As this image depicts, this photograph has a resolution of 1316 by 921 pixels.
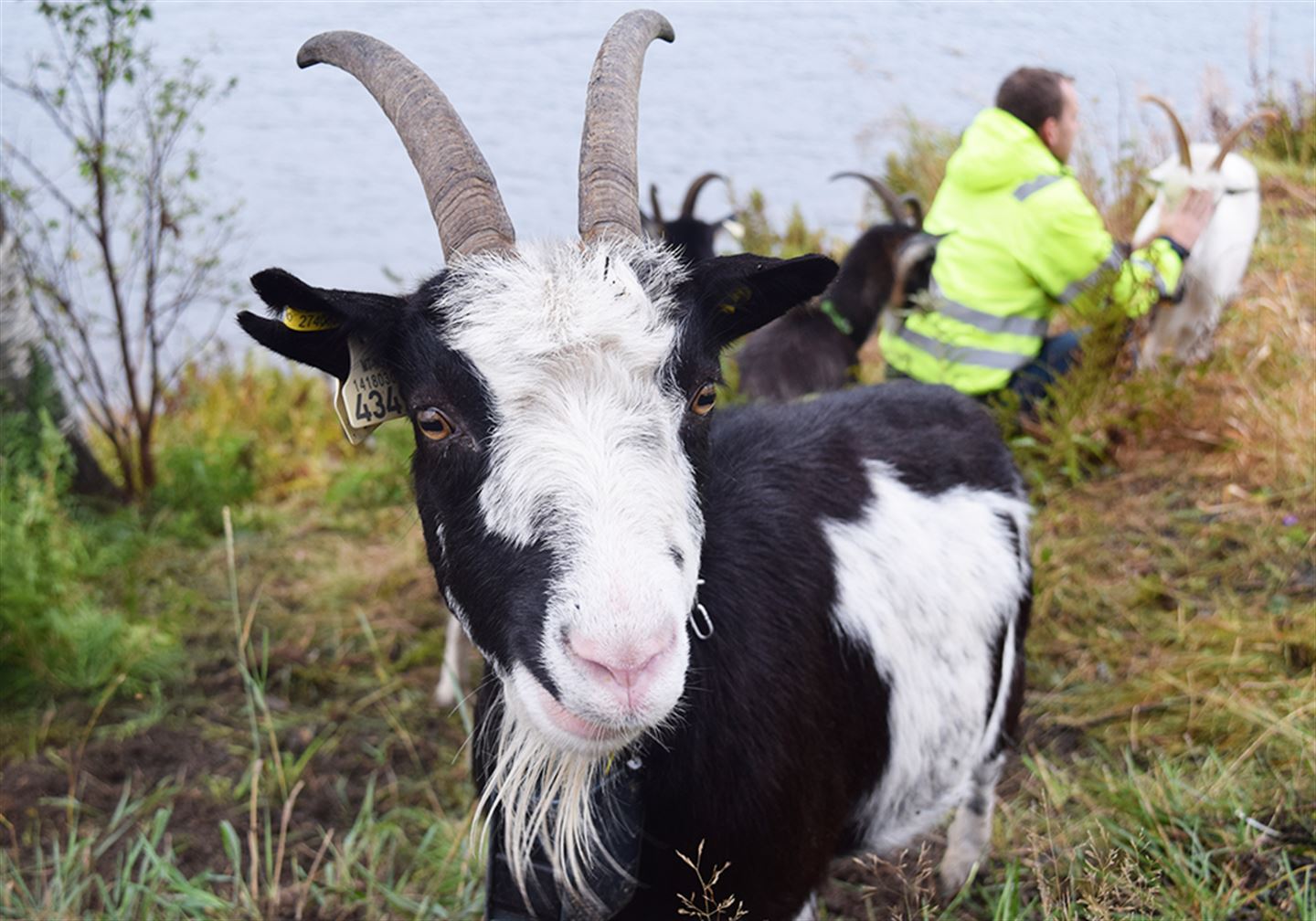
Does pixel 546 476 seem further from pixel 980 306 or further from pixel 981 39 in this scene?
pixel 981 39

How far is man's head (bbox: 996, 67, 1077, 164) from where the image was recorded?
228 inches

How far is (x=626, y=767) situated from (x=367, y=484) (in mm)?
4482

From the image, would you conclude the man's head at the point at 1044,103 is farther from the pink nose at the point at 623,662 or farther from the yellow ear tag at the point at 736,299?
the pink nose at the point at 623,662

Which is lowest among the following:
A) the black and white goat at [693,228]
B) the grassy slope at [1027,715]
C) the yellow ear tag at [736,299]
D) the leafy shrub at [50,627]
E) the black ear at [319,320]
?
the grassy slope at [1027,715]

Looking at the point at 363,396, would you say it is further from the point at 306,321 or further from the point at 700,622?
the point at 700,622

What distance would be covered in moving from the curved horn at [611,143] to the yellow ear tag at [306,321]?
518 millimetres

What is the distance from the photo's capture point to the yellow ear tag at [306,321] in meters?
2.18

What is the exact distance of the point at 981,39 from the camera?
1012 cm

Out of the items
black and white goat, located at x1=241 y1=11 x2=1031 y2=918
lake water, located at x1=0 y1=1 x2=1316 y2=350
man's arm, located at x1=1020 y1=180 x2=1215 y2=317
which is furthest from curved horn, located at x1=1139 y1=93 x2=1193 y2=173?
black and white goat, located at x1=241 y1=11 x2=1031 y2=918

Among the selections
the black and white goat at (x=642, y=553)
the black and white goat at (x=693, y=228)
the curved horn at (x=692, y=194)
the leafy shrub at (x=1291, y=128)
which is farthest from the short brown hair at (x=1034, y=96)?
the leafy shrub at (x=1291, y=128)

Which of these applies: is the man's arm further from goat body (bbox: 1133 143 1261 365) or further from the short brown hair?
goat body (bbox: 1133 143 1261 365)

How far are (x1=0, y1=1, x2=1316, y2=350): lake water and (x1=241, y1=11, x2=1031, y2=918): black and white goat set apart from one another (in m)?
4.91

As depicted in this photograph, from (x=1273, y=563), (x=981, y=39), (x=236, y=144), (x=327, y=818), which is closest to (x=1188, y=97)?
(x=981, y=39)

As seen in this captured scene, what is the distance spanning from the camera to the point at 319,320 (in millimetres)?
2229
